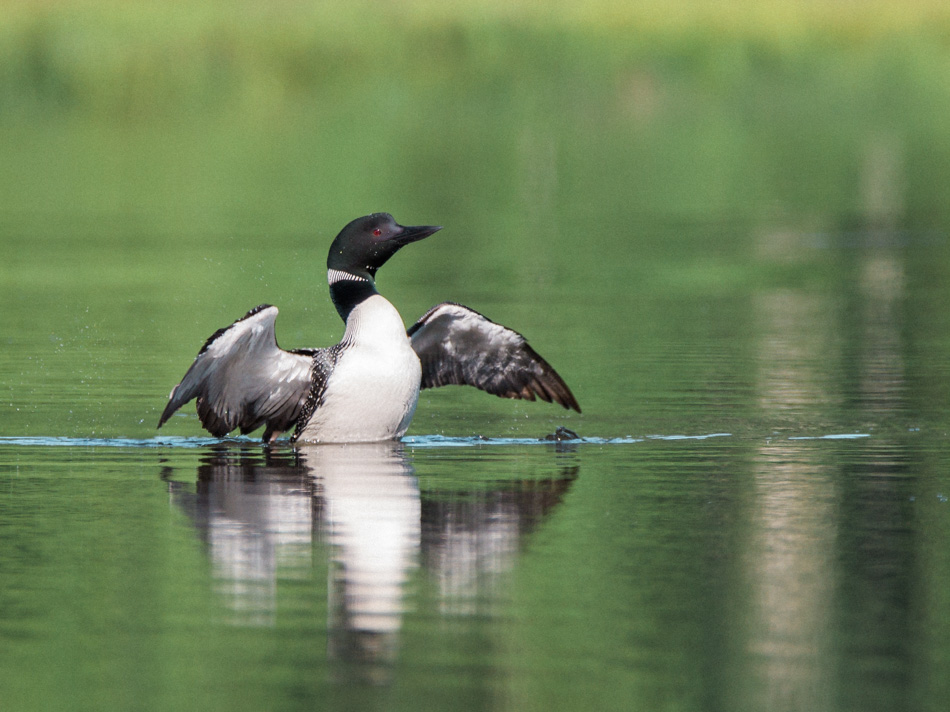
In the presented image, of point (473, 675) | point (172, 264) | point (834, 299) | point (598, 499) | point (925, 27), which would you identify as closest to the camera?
point (473, 675)

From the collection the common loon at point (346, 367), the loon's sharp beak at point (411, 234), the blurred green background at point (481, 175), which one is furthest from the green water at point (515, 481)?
the loon's sharp beak at point (411, 234)

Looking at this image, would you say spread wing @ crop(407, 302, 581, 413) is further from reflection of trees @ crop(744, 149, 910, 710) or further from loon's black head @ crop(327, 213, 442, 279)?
reflection of trees @ crop(744, 149, 910, 710)

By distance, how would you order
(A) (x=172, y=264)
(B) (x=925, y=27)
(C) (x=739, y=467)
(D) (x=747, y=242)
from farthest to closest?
1. (B) (x=925, y=27)
2. (D) (x=747, y=242)
3. (A) (x=172, y=264)
4. (C) (x=739, y=467)

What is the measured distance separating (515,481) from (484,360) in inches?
97.5

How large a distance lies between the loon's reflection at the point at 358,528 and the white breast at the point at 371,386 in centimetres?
28

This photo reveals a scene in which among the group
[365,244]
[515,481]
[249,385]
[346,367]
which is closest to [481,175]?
[365,244]

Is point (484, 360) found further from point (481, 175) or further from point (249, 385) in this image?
point (481, 175)

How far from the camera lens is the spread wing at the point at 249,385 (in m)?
11.2

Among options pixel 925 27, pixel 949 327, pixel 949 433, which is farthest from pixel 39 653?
pixel 925 27

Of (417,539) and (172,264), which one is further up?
(172,264)

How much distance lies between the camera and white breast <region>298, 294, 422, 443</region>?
37.4ft

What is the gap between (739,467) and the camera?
10406mm

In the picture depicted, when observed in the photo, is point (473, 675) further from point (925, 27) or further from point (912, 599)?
point (925, 27)

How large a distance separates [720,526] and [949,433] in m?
3.00
